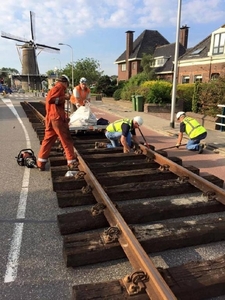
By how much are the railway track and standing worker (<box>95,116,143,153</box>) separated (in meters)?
0.65

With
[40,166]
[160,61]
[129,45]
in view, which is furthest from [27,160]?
[129,45]

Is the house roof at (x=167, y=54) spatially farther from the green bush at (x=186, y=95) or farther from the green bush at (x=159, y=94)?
the green bush at (x=159, y=94)

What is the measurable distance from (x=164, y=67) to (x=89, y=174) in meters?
38.2

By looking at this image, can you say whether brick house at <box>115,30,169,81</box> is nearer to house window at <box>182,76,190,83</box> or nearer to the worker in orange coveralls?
house window at <box>182,76,190,83</box>

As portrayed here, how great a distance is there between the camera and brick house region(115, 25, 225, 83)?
102 feet

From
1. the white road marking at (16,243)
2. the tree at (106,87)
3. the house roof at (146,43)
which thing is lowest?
the white road marking at (16,243)

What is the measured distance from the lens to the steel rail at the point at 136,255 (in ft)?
7.25

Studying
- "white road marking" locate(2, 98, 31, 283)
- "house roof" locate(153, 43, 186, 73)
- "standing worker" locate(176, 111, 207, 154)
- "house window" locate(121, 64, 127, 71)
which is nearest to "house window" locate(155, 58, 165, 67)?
"house roof" locate(153, 43, 186, 73)

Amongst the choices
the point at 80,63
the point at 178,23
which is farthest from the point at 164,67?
the point at 178,23

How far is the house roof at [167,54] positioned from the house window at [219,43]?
24.7 ft

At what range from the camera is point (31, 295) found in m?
2.54

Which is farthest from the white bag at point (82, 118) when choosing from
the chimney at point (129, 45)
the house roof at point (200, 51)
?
the chimney at point (129, 45)

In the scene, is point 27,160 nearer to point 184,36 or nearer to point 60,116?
point 60,116

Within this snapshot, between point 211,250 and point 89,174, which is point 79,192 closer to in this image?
point 89,174
